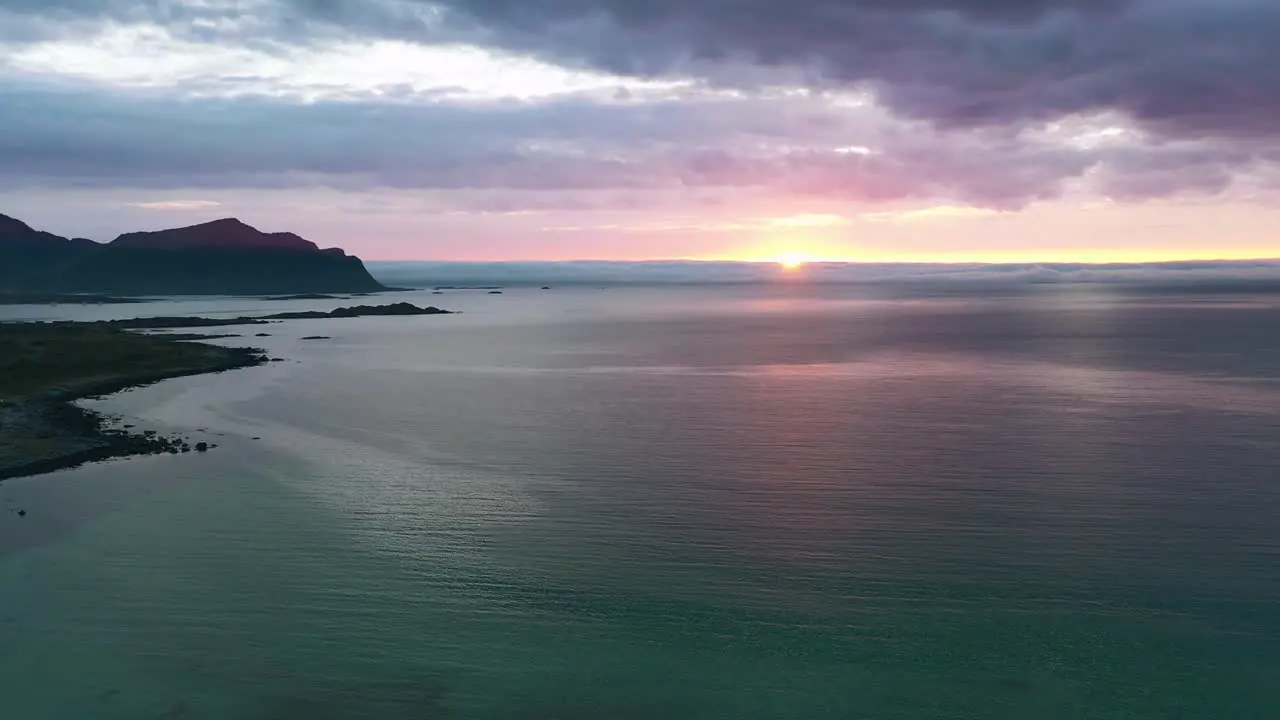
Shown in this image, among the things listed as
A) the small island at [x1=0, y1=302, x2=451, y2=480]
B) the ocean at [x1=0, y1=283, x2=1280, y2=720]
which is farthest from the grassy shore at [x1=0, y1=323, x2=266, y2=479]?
the ocean at [x1=0, y1=283, x2=1280, y2=720]

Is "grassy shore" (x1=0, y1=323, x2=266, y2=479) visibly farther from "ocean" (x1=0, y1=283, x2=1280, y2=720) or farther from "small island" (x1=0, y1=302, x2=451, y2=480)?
"ocean" (x1=0, y1=283, x2=1280, y2=720)

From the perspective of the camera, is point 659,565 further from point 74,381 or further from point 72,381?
point 74,381

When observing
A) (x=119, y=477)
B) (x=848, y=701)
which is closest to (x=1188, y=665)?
(x=848, y=701)

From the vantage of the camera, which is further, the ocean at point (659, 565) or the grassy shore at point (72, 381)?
the grassy shore at point (72, 381)

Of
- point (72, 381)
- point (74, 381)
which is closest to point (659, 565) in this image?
point (72, 381)

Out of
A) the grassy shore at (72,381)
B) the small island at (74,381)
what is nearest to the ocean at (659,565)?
the small island at (74,381)

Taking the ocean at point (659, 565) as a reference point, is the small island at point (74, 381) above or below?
above

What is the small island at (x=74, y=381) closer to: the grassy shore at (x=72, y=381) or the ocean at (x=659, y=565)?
the grassy shore at (x=72, y=381)
